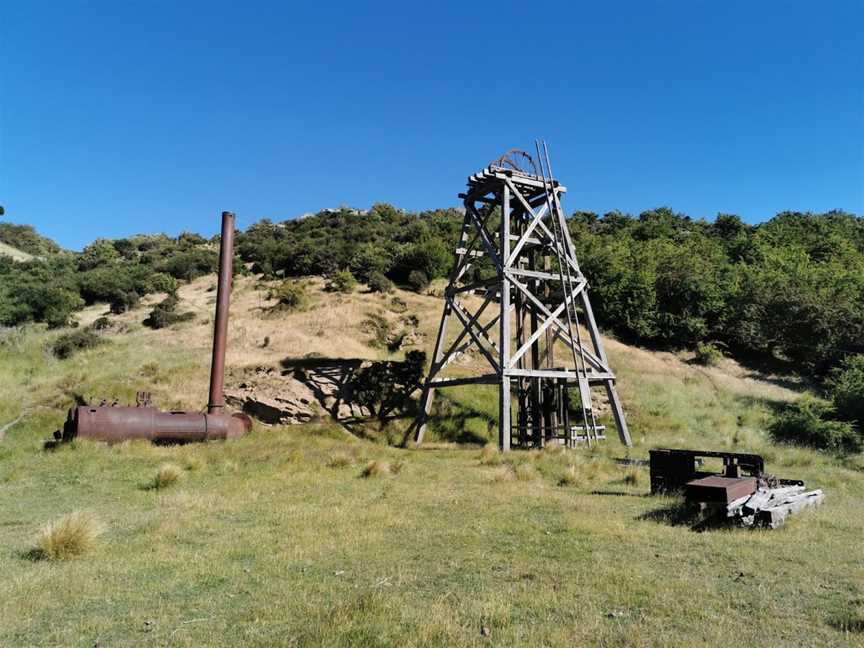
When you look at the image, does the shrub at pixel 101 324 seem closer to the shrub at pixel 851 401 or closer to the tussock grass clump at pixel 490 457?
the tussock grass clump at pixel 490 457

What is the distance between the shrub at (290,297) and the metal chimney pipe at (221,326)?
13889 millimetres

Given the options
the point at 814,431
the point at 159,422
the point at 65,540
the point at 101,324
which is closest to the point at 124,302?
the point at 101,324

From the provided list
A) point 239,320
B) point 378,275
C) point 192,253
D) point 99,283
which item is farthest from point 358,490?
point 192,253

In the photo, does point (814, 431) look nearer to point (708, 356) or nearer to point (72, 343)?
point (708, 356)

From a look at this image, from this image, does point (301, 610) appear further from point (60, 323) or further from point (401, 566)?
point (60, 323)

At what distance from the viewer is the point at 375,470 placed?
13.2m

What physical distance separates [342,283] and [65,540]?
3394cm

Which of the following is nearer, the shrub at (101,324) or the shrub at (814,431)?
the shrub at (814,431)

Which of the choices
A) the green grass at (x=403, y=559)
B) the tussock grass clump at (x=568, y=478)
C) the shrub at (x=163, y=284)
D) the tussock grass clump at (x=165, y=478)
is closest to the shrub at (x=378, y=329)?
the green grass at (x=403, y=559)

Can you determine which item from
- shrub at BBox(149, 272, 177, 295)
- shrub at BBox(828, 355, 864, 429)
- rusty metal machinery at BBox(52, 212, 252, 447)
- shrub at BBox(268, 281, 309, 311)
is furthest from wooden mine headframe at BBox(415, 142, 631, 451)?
shrub at BBox(149, 272, 177, 295)

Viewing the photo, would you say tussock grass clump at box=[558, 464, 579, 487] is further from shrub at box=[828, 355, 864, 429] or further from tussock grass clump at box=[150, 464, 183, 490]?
shrub at box=[828, 355, 864, 429]

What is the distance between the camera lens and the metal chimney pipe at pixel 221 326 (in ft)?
60.6

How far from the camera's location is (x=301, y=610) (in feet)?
17.0

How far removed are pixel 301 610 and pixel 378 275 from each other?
1427 inches
